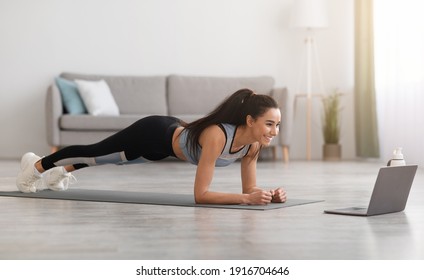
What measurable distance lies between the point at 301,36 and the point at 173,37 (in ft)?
4.34

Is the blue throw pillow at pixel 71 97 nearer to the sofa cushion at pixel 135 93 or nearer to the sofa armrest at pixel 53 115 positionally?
the sofa armrest at pixel 53 115

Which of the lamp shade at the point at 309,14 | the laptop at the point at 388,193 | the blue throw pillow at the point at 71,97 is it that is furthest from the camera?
the lamp shade at the point at 309,14

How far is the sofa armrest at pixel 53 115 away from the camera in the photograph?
7.33 m

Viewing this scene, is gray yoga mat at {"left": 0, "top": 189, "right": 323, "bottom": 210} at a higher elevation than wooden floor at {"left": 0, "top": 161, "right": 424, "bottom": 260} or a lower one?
lower

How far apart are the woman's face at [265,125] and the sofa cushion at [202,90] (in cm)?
462

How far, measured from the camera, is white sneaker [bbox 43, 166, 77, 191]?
406cm

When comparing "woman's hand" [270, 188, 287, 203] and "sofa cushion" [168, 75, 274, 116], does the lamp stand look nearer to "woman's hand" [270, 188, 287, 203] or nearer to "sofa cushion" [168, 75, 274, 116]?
"sofa cushion" [168, 75, 274, 116]

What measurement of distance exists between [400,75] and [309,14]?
1.31 meters

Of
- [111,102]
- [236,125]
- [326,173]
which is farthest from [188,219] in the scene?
[111,102]

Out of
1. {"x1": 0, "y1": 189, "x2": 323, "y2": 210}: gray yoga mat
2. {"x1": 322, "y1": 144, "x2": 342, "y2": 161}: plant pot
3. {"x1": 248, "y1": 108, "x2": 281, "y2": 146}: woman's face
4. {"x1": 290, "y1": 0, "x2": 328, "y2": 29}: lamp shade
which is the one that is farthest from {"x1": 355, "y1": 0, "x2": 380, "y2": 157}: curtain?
{"x1": 248, "y1": 108, "x2": 281, "y2": 146}: woman's face

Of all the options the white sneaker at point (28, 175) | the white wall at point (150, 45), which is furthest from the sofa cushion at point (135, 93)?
the white sneaker at point (28, 175)

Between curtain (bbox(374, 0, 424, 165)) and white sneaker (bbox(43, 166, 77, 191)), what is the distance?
3.37 m

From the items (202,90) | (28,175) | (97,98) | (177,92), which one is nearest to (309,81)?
(202,90)

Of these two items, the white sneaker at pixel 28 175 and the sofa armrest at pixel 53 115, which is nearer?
the white sneaker at pixel 28 175
